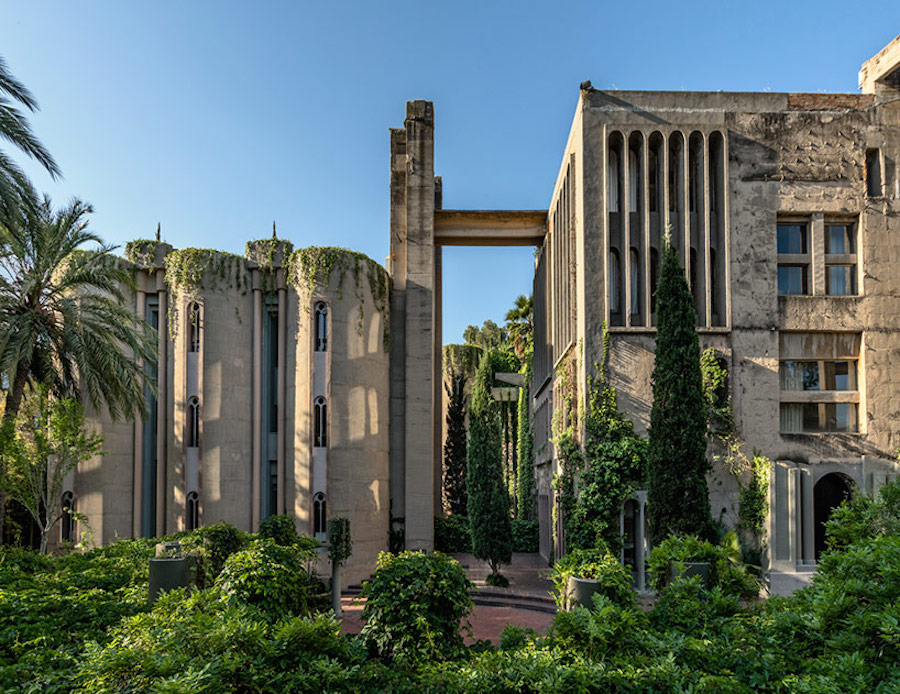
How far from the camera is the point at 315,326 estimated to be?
22.9 m

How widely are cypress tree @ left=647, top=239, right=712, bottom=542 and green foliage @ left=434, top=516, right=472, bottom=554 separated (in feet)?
44.8

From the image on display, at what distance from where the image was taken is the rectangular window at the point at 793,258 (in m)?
19.9

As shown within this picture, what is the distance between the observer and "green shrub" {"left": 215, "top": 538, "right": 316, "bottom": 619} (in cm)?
795

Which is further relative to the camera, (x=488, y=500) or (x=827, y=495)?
(x=488, y=500)

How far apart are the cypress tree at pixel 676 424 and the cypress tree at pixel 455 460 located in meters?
17.5

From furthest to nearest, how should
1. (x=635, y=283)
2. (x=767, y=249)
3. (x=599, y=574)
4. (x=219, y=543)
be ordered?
(x=635, y=283)
(x=767, y=249)
(x=219, y=543)
(x=599, y=574)

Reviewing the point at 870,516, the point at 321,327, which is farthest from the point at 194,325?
the point at 870,516

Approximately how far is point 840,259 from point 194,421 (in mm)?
22445

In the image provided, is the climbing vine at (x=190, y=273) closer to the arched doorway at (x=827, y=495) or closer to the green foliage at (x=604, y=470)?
the green foliage at (x=604, y=470)

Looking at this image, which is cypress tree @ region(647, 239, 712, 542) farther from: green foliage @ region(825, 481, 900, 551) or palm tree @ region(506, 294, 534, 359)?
palm tree @ region(506, 294, 534, 359)

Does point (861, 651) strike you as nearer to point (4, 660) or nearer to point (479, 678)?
point (479, 678)

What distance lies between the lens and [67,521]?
2148 cm

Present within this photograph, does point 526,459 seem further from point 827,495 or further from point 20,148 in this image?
point 20,148

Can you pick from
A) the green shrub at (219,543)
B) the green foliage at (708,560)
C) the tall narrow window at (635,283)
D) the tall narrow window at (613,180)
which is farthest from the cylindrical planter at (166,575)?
the tall narrow window at (613,180)
